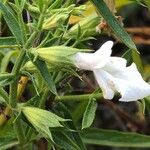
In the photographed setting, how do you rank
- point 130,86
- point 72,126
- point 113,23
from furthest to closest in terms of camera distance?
point 72,126 → point 113,23 → point 130,86

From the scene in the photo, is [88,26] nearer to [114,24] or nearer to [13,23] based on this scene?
[114,24]

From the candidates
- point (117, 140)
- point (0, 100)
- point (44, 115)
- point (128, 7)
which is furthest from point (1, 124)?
point (128, 7)

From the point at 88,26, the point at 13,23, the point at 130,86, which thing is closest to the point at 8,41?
the point at 13,23

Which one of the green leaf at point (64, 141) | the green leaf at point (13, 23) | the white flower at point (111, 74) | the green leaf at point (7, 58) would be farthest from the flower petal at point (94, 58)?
the green leaf at point (7, 58)

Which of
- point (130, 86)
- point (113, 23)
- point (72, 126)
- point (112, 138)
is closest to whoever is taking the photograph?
point (130, 86)

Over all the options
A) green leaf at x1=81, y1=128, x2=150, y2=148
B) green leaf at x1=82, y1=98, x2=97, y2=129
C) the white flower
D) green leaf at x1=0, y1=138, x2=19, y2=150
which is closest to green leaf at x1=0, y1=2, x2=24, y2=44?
the white flower

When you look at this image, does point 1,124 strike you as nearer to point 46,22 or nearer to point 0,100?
point 0,100

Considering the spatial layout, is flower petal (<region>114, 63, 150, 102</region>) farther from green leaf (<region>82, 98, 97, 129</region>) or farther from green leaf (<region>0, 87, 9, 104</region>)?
green leaf (<region>0, 87, 9, 104</region>)
